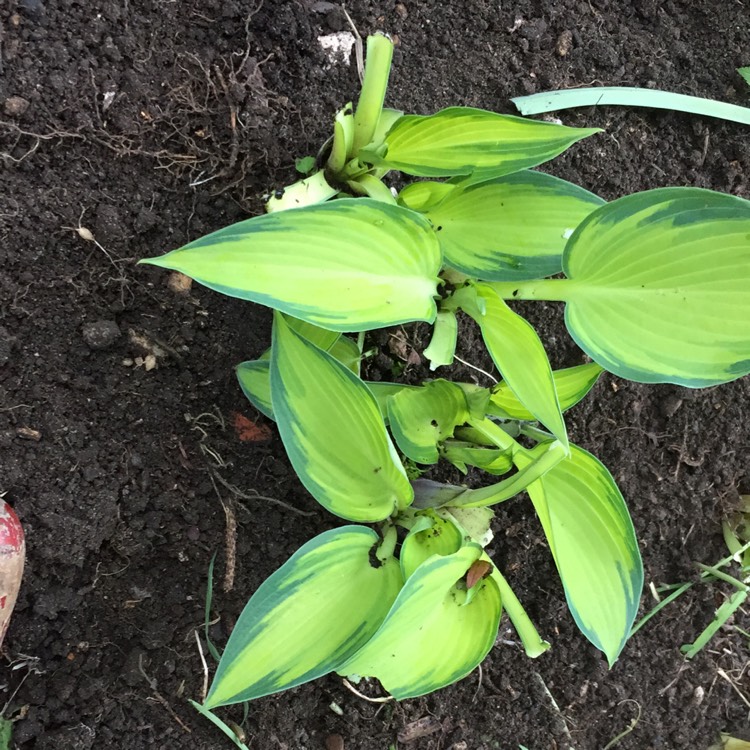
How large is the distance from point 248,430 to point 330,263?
35 cm

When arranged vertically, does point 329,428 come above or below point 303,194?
below

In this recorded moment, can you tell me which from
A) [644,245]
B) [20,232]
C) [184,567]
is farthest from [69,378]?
[644,245]

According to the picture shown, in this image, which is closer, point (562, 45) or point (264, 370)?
point (264, 370)

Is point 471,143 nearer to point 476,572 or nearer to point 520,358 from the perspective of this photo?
point 520,358

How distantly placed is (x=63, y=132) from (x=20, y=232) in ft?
0.47

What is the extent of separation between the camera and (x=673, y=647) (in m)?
1.13

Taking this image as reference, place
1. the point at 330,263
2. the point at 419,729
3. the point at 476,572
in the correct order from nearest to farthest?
the point at 330,263 < the point at 476,572 < the point at 419,729

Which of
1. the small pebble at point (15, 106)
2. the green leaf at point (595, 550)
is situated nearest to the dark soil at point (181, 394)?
the small pebble at point (15, 106)

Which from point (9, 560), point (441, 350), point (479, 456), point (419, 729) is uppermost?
point (441, 350)

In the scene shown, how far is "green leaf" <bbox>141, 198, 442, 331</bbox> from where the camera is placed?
617 millimetres

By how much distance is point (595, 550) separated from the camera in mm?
825

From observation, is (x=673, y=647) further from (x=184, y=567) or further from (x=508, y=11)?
(x=508, y=11)

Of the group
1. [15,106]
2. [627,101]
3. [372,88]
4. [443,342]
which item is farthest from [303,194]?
[627,101]

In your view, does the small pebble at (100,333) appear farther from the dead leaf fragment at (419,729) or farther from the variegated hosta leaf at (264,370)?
the dead leaf fragment at (419,729)
